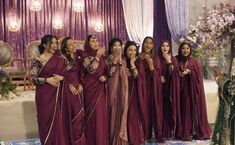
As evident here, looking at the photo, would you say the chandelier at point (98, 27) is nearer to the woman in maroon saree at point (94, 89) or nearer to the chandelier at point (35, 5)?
the chandelier at point (35, 5)

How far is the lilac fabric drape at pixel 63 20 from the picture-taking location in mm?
9227

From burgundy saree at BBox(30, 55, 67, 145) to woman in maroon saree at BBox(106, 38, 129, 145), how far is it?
0.58m

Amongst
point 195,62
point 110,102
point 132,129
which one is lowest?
point 132,129

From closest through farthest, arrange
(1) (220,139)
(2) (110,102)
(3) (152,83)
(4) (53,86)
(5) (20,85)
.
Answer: (1) (220,139)
(4) (53,86)
(2) (110,102)
(3) (152,83)
(5) (20,85)

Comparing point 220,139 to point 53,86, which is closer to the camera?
point 220,139

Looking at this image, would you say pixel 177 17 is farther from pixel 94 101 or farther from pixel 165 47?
pixel 94 101

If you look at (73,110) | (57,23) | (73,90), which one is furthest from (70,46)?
(57,23)

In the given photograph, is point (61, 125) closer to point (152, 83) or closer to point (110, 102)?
point (110, 102)

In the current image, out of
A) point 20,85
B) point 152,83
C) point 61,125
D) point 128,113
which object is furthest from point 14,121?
point 20,85

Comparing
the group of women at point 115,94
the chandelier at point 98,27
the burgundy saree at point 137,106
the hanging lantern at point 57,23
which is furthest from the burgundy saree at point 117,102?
the chandelier at point 98,27

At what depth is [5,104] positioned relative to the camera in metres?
4.73

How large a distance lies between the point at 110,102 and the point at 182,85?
41.8 inches

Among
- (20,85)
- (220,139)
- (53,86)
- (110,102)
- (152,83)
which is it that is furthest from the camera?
(20,85)

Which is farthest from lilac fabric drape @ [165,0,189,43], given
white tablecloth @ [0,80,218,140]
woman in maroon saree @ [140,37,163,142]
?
white tablecloth @ [0,80,218,140]
